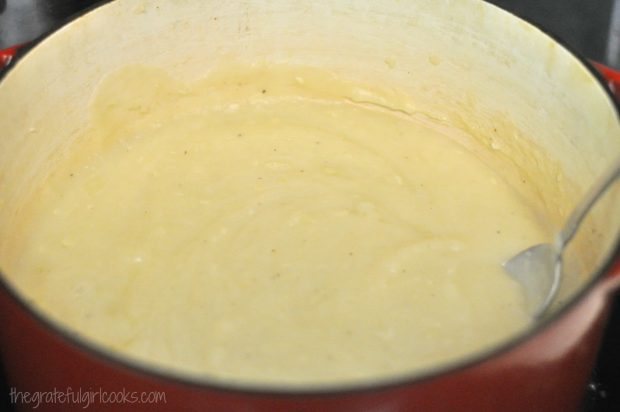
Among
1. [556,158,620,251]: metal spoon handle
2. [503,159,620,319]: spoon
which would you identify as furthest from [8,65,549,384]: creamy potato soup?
[556,158,620,251]: metal spoon handle

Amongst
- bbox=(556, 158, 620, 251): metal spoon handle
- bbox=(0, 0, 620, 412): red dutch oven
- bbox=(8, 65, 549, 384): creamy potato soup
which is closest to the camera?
bbox=(0, 0, 620, 412): red dutch oven

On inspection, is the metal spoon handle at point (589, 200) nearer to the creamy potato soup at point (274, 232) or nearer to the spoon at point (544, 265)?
the spoon at point (544, 265)

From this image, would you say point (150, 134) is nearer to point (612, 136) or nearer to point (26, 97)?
point (26, 97)

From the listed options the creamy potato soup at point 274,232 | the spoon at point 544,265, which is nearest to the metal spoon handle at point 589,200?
the spoon at point 544,265

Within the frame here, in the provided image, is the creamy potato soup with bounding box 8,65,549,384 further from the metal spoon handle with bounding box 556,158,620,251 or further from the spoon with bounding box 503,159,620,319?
the metal spoon handle with bounding box 556,158,620,251

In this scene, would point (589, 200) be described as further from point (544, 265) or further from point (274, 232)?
point (274, 232)
